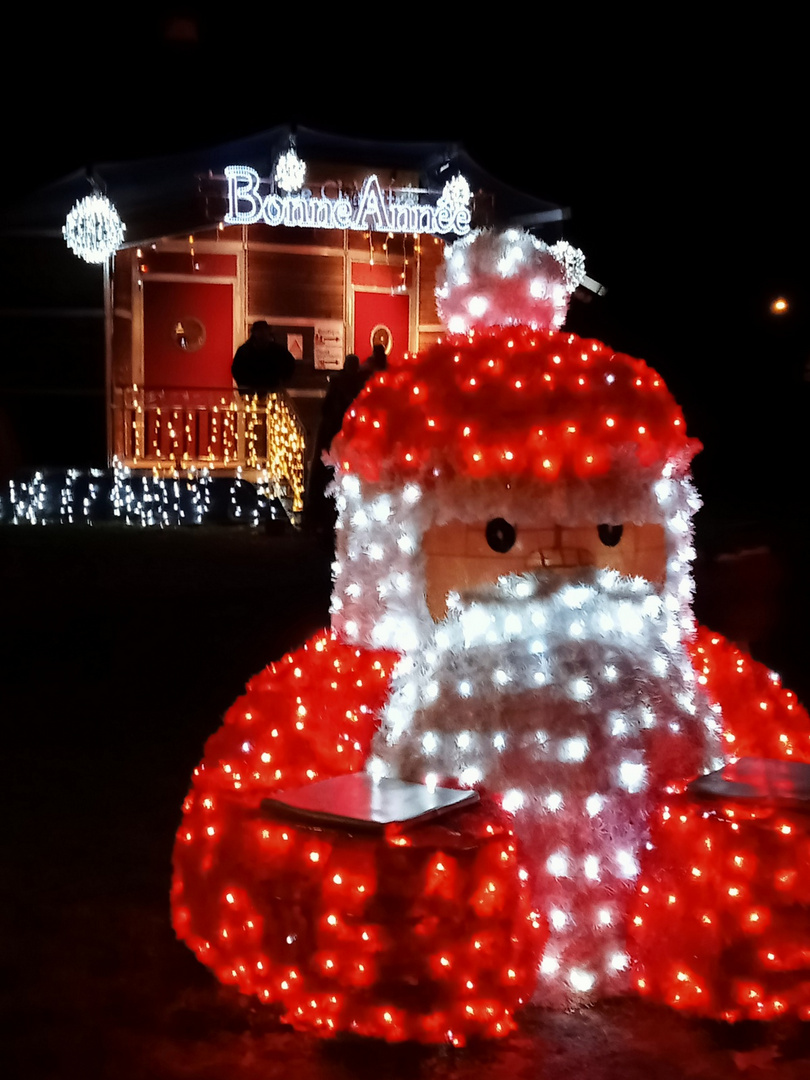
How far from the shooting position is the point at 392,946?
312 cm

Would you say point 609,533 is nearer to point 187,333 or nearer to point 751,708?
point 751,708

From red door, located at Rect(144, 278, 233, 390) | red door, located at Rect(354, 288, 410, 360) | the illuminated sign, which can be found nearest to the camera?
the illuminated sign

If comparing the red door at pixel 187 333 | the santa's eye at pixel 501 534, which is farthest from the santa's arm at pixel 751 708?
the red door at pixel 187 333

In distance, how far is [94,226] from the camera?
1326 cm

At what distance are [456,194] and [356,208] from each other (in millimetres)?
1195

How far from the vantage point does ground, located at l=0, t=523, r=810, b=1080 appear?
3.20 meters

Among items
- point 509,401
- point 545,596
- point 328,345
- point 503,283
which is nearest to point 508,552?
point 545,596

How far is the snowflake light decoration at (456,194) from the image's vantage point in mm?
14891

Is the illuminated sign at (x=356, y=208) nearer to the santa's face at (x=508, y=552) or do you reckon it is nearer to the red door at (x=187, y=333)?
the red door at (x=187, y=333)

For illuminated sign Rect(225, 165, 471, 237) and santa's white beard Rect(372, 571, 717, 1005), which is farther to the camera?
illuminated sign Rect(225, 165, 471, 237)

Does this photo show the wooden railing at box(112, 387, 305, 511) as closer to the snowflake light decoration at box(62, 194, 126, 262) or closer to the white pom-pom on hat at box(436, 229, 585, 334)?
the snowflake light decoration at box(62, 194, 126, 262)

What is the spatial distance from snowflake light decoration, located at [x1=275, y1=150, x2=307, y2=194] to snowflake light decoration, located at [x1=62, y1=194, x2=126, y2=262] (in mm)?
1794

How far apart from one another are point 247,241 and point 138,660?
9.70 metres

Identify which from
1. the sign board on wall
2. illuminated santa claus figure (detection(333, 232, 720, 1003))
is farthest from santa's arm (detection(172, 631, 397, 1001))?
the sign board on wall
